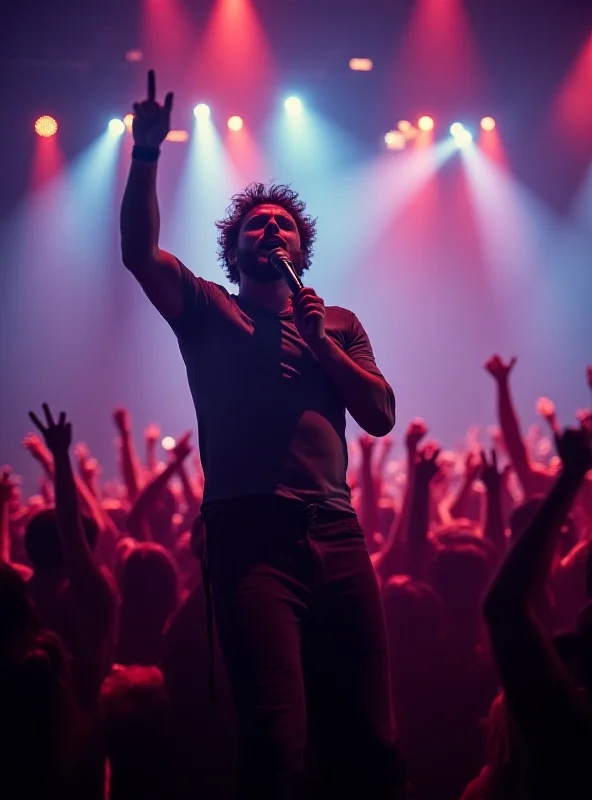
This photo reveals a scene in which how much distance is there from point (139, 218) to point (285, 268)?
18.0 inches

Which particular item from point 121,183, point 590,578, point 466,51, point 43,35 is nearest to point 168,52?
point 43,35

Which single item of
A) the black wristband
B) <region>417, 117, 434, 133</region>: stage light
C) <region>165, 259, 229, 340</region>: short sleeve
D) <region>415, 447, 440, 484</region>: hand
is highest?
<region>417, 117, 434, 133</region>: stage light

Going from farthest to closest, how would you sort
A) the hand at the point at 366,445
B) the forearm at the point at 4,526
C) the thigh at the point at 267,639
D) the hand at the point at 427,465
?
1. the hand at the point at 366,445
2. the forearm at the point at 4,526
3. the hand at the point at 427,465
4. the thigh at the point at 267,639

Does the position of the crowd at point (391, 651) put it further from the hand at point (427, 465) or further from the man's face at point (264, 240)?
the man's face at point (264, 240)

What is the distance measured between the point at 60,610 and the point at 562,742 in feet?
6.01

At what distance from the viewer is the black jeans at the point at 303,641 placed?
69.0 inches

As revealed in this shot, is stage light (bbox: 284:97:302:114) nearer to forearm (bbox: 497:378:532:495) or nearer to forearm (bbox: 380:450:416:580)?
forearm (bbox: 497:378:532:495)

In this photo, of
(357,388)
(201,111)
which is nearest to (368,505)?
(357,388)

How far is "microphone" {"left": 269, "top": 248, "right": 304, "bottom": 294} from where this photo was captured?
2.20 m

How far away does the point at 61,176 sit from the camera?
11195mm

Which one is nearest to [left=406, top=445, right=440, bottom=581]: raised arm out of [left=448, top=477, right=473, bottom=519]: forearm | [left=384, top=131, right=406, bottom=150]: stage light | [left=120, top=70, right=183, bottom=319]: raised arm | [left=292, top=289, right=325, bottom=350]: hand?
[left=292, top=289, right=325, bottom=350]: hand

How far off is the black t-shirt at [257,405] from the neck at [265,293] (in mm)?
95

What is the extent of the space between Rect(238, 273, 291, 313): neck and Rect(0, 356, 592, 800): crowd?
0.80 meters

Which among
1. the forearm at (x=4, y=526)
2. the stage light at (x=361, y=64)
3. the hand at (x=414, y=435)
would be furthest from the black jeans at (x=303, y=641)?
the stage light at (x=361, y=64)
